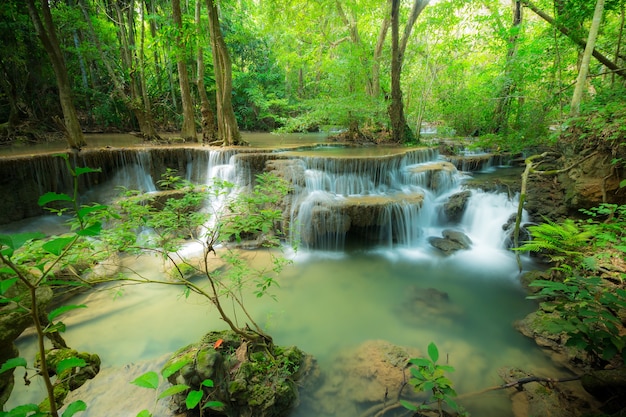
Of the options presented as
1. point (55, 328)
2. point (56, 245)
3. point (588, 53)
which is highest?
point (588, 53)

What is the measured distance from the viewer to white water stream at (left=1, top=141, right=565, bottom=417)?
360cm

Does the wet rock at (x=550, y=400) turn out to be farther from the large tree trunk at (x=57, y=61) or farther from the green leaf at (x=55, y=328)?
the large tree trunk at (x=57, y=61)

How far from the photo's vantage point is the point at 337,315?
464 cm

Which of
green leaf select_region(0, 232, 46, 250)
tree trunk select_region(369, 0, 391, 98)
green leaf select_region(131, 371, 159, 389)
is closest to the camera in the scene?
green leaf select_region(0, 232, 46, 250)

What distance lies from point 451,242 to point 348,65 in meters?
8.00

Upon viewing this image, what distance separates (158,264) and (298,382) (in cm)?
438

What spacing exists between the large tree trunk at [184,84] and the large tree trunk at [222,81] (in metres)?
1.03

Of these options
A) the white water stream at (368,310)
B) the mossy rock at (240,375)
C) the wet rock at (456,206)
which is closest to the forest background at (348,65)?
the wet rock at (456,206)

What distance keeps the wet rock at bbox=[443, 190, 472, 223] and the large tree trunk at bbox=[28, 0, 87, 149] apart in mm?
9802

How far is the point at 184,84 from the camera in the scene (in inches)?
404

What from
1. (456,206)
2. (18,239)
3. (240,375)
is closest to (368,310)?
(240,375)

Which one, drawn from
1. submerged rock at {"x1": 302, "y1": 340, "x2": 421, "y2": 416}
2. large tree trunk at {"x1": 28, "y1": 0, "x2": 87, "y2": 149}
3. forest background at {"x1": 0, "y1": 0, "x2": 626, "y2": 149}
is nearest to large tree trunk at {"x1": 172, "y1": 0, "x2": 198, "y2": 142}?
forest background at {"x1": 0, "y1": 0, "x2": 626, "y2": 149}

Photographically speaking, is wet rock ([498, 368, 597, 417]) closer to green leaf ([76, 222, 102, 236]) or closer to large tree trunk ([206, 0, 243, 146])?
green leaf ([76, 222, 102, 236])

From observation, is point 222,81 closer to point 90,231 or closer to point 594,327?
point 90,231
